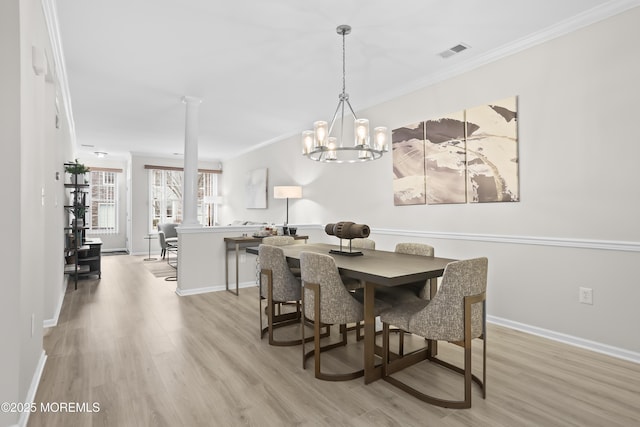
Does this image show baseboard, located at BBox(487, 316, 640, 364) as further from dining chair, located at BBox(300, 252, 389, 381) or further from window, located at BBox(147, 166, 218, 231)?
window, located at BBox(147, 166, 218, 231)

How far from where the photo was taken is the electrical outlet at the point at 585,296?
9.14 feet

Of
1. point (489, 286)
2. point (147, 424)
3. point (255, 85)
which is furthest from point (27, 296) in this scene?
point (489, 286)

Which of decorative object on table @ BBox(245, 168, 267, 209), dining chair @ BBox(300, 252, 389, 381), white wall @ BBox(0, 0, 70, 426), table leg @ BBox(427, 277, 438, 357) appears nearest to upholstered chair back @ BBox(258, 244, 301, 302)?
dining chair @ BBox(300, 252, 389, 381)

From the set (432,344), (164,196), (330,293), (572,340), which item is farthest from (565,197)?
(164,196)

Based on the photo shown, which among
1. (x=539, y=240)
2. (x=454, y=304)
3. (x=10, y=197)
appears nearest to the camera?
(x=10, y=197)

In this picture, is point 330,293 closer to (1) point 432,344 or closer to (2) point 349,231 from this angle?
(2) point 349,231

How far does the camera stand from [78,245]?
5410 mm

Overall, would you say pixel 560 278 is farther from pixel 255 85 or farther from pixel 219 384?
pixel 255 85

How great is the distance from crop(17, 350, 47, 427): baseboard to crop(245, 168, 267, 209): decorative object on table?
17.2 feet

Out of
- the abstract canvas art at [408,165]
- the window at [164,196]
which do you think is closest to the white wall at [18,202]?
the abstract canvas art at [408,165]

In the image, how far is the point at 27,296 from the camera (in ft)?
6.31

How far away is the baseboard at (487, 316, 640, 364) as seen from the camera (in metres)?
2.59

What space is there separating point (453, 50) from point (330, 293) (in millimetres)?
2659

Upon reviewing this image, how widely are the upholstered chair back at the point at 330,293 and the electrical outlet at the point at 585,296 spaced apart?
1.92 meters
